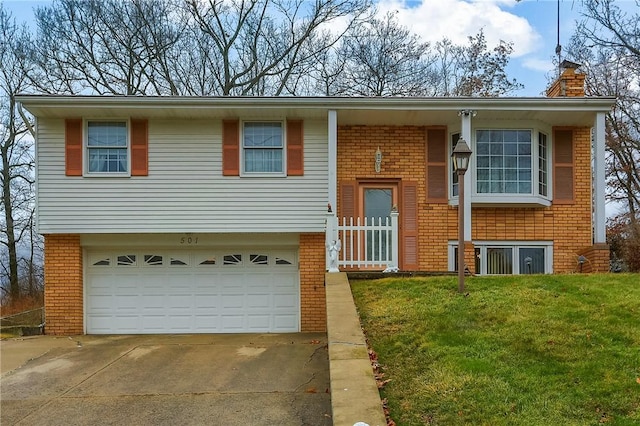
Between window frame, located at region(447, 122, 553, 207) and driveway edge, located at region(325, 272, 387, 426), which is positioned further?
window frame, located at region(447, 122, 553, 207)

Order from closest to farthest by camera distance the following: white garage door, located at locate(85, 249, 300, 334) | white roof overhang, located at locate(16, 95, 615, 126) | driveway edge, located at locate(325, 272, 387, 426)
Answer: driveway edge, located at locate(325, 272, 387, 426), white roof overhang, located at locate(16, 95, 615, 126), white garage door, located at locate(85, 249, 300, 334)

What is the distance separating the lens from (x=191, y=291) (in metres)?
10.8

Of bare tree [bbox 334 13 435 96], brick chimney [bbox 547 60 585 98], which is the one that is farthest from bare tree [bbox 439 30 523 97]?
brick chimney [bbox 547 60 585 98]

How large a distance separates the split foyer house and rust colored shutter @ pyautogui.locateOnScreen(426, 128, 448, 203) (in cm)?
2

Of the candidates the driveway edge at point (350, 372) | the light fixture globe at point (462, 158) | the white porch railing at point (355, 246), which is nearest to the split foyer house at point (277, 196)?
the white porch railing at point (355, 246)

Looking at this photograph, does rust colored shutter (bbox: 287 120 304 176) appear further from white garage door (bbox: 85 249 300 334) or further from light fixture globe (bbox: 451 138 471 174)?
light fixture globe (bbox: 451 138 471 174)

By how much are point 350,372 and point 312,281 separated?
604 centimetres

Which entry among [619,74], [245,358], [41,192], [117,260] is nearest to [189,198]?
[117,260]

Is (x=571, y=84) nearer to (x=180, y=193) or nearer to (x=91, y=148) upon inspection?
(x=180, y=193)

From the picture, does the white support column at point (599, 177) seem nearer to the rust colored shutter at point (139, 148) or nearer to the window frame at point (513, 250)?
the window frame at point (513, 250)

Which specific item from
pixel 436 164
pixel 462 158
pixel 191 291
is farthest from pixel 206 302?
pixel 462 158

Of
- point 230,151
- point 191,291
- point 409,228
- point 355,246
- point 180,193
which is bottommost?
point 191,291

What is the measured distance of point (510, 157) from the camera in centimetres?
1066

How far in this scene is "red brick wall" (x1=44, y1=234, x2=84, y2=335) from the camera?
1048 cm
